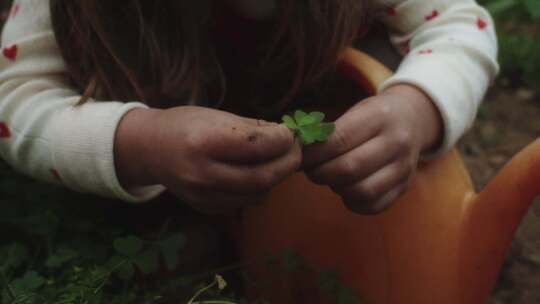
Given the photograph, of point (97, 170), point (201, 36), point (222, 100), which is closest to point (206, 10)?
point (201, 36)

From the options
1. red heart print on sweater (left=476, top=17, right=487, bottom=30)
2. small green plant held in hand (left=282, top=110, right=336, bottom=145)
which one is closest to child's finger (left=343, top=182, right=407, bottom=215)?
small green plant held in hand (left=282, top=110, right=336, bottom=145)

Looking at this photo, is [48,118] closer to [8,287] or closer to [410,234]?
[8,287]

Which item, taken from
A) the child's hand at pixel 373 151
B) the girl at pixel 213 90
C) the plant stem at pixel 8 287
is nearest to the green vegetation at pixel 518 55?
the girl at pixel 213 90

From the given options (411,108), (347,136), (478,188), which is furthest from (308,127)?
(478,188)

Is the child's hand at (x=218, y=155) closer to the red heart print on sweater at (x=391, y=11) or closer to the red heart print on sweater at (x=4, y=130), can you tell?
the red heart print on sweater at (x=4, y=130)

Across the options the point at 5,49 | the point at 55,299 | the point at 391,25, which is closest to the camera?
the point at 55,299

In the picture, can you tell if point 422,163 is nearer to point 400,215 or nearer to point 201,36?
point 400,215

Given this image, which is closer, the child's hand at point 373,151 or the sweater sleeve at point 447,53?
the child's hand at point 373,151

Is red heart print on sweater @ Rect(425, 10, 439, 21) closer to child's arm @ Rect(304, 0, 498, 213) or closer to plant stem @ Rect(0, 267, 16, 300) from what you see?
child's arm @ Rect(304, 0, 498, 213)
